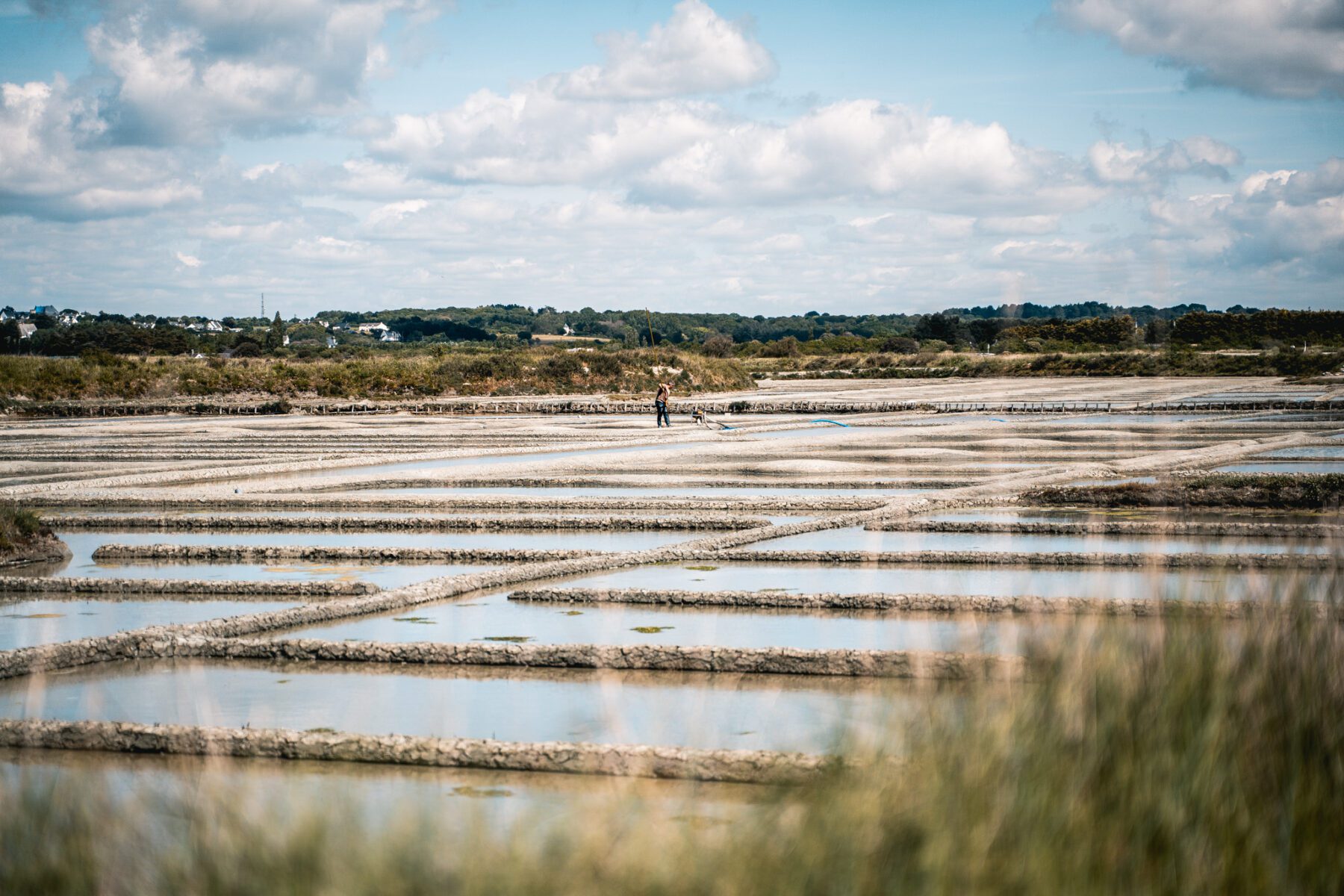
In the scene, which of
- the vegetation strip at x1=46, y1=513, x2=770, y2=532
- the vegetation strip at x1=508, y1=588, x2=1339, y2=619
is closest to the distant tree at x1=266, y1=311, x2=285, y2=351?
the vegetation strip at x1=46, y1=513, x2=770, y2=532

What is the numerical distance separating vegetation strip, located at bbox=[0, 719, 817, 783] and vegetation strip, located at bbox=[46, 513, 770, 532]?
813 cm

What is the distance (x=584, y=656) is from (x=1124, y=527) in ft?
25.8

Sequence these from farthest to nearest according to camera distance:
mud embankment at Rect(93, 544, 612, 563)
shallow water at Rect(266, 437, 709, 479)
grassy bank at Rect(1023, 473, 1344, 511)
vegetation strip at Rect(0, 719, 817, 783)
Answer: shallow water at Rect(266, 437, 709, 479), grassy bank at Rect(1023, 473, 1344, 511), mud embankment at Rect(93, 544, 612, 563), vegetation strip at Rect(0, 719, 817, 783)

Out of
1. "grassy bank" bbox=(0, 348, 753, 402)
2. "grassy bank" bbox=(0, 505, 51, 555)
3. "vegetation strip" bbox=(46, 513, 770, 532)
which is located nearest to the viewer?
"grassy bank" bbox=(0, 505, 51, 555)

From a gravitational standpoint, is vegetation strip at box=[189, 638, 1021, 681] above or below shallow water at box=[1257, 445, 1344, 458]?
below

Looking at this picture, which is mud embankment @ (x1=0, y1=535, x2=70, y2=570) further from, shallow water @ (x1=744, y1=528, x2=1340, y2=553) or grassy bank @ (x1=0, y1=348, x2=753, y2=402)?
grassy bank @ (x1=0, y1=348, x2=753, y2=402)

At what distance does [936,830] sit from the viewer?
293 centimetres

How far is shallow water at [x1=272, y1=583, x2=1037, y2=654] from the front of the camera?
26.4 ft

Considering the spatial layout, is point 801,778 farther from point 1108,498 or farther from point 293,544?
point 1108,498

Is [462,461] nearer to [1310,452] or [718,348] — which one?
[1310,452]

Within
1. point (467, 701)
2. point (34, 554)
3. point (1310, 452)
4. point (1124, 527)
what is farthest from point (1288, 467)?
point (34, 554)

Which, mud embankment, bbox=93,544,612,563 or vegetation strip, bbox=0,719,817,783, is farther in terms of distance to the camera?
mud embankment, bbox=93,544,612,563

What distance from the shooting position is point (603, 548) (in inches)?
498

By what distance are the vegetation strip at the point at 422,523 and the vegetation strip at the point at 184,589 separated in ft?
12.1
